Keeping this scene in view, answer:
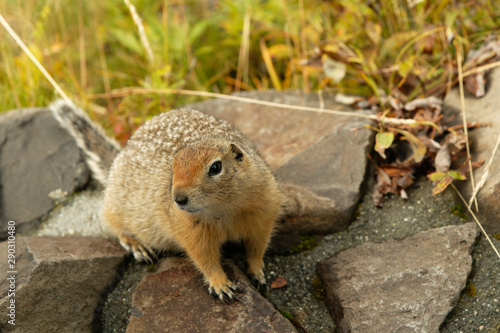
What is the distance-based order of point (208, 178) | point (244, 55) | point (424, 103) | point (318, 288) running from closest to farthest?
point (208, 178), point (318, 288), point (424, 103), point (244, 55)

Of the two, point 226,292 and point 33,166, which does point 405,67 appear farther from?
point 33,166

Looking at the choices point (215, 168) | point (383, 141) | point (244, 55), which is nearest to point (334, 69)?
point (383, 141)

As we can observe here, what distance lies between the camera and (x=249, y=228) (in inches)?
141

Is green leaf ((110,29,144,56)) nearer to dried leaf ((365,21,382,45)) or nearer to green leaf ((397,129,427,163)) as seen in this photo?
dried leaf ((365,21,382,45))

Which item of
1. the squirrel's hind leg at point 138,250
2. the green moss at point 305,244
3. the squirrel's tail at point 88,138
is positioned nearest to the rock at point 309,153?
the green moss at point 305,244

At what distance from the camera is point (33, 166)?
15.7 ft

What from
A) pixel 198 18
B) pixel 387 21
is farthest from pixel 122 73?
pixel 387 21

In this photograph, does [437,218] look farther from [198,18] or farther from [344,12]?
[198,18]

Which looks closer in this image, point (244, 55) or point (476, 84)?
point (476, 84)

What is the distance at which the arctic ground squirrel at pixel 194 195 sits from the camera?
3090 millimetres

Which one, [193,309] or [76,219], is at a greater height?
[76,219]

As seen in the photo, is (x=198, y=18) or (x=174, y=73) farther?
(x=198, y=18)

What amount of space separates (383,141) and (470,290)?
55.3 inches

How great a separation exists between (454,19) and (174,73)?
3.55m
